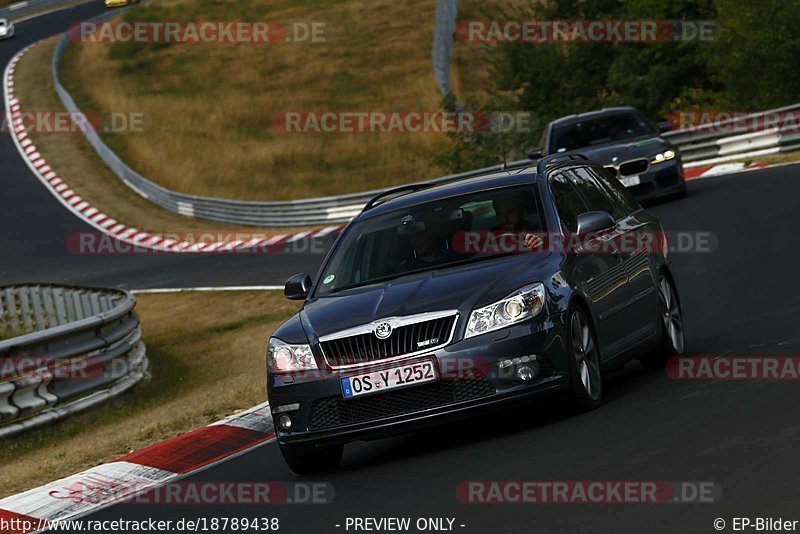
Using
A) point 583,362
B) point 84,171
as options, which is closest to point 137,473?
point 583,362

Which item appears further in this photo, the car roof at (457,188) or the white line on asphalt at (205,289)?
the white line on asphalt at (205,289)

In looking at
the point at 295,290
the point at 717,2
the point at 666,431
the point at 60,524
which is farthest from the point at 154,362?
the point at 717,2

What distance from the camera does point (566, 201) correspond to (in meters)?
9.32

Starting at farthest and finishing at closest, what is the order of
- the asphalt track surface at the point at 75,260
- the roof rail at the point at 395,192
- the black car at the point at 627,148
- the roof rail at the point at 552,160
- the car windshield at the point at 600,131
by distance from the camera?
the asphalt track surface at the point at 75,260 → the car windshield at the point at 600,131 → the black car at the point at 627,148 → the roof rail at the point at 395,192 → the roof rail at the point at 552,160

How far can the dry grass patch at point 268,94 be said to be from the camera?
40.6 meters

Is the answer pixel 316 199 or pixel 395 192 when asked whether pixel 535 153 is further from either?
pixel 316 199

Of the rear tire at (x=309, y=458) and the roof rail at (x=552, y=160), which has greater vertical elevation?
the roof rail at (x=552, y=160)

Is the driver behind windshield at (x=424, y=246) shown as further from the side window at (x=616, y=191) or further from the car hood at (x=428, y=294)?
the side window at (x=616, y=191)

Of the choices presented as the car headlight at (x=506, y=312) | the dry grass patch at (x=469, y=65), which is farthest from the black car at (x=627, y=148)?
the dry grass patch at (x=469, y=65)

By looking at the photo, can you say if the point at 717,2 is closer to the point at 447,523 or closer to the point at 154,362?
the point at 154,362

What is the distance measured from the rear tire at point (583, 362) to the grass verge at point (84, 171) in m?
23.4

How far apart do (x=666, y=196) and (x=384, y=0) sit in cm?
4467

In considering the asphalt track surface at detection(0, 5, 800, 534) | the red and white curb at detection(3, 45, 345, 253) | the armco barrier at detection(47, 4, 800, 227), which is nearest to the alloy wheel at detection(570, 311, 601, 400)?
the asphalt track surface at detection(0, 5, 800, 534)

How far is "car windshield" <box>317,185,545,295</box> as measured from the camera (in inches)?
345
